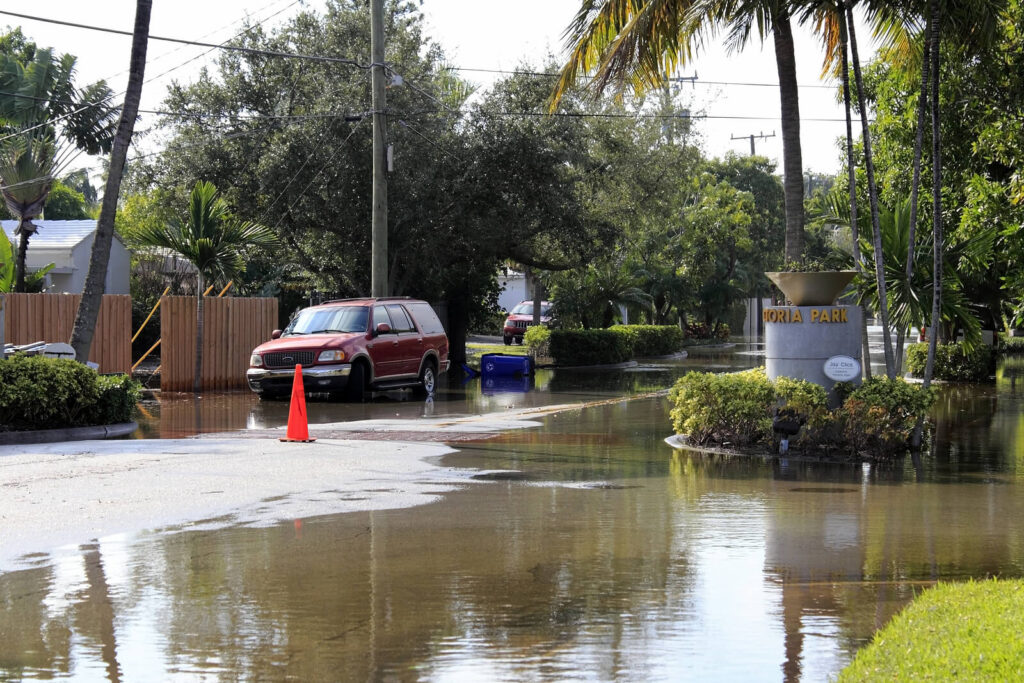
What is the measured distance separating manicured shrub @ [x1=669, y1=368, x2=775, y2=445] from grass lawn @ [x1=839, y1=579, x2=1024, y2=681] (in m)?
6.86

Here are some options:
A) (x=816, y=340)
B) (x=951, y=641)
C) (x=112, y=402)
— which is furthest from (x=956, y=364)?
(x=951, y=641)

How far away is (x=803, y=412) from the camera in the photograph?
13.2 m

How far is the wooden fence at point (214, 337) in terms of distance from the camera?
23.5m

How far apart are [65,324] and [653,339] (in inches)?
905

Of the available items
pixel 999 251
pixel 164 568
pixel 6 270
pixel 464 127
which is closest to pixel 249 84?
pixel 464 127

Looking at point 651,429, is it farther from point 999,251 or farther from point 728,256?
point 728,256

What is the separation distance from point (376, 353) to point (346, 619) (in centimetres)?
1528

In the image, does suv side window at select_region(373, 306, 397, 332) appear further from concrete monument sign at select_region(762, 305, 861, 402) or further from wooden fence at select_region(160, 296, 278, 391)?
concrete monument sign at select_region(762, 305, 861, 402)

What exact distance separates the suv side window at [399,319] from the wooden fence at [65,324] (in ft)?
17.7

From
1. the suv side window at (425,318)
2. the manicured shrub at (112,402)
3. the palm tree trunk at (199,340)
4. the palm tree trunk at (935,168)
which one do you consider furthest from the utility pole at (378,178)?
the palm tree trunk at (935,168)

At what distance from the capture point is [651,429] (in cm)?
1627

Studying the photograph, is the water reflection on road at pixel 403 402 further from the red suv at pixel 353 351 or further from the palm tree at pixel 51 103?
the palm tree at pixel 51 103

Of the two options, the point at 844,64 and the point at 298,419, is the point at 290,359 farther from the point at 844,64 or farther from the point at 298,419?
the point at 844,64

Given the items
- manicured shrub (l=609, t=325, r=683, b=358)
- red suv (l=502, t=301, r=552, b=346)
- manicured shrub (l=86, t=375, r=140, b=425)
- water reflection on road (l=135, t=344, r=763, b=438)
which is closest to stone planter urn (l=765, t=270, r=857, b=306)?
water reflection on road (l=135, t=344, r=763, b=438)
